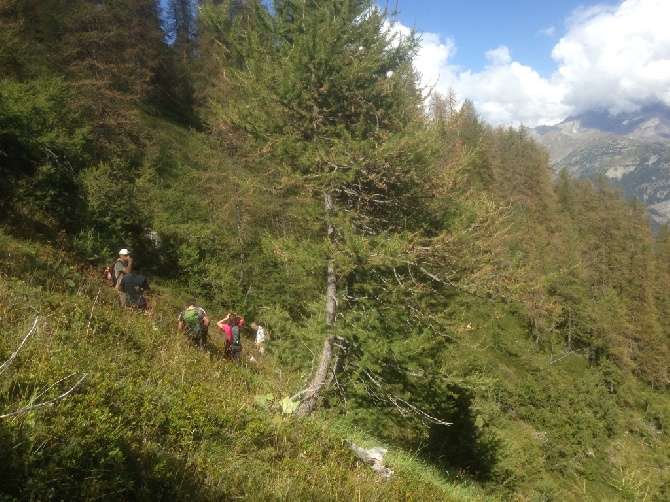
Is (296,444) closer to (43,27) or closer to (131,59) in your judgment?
(43,27)

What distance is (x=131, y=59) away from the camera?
29.3 metres

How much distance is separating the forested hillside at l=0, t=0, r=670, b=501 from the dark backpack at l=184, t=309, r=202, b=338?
14.1 inches

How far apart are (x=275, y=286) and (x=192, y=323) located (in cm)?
1091

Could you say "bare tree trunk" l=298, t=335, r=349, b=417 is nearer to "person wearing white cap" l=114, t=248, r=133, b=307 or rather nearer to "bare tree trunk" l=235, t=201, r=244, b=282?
"person wearing white cap" l=114, t=248, r=133, b=307

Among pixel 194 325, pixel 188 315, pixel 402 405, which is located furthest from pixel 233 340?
pixel 402 405

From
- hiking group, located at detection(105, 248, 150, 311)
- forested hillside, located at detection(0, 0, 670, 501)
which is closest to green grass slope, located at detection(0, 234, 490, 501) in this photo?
forested hillside, located at detection(0, 0, 670, 501)

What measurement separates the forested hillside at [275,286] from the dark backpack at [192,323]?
0.36 metres

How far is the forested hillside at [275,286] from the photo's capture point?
353 centimetres

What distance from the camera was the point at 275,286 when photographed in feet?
63.2

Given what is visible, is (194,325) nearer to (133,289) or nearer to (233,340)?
(233,340)

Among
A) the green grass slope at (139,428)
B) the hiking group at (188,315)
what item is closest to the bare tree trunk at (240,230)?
the hiking group at (188,315)

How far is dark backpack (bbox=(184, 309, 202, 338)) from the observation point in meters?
8.30

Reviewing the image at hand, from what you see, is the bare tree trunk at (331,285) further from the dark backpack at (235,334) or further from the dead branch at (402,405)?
the dark backpack at (235,334)

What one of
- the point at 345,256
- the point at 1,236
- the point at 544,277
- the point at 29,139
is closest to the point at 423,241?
the point at 345,256
